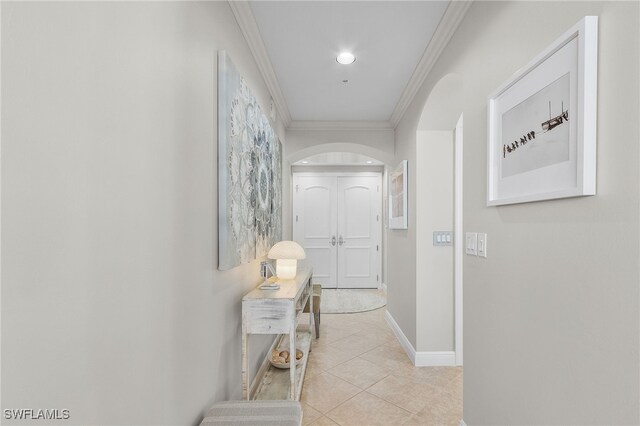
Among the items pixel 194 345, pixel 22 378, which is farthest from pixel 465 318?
pixel 22 378

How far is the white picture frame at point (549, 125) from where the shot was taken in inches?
36.6

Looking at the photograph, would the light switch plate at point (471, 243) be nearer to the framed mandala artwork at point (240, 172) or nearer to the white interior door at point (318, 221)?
the framed mandala artwork at point (240, 172)

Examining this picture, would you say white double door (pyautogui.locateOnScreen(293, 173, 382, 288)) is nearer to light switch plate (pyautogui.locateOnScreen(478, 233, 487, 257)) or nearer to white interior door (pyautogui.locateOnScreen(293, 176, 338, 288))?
white interior door (pyautogui.locateOnScreen(293, 176, 338, 288))

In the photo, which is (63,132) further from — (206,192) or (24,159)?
(206,192)

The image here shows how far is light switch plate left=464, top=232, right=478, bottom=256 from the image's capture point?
1.68m

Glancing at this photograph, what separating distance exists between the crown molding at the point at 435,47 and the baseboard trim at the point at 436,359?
7.86 ft

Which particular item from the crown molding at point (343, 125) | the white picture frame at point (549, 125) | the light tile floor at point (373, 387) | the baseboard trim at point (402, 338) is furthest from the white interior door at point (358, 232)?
the white picture frame at point (549, 125)

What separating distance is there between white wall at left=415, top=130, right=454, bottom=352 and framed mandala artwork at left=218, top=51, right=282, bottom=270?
1401 millimetres

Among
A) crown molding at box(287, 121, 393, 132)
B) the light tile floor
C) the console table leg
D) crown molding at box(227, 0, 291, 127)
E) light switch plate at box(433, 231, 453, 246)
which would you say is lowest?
the light tile floor

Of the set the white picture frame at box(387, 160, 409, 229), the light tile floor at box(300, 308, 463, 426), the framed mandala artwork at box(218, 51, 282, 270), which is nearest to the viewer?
the framed mandala artwork at box(218, 51, 282, 270)

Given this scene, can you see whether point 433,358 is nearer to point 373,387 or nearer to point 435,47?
point 373,387

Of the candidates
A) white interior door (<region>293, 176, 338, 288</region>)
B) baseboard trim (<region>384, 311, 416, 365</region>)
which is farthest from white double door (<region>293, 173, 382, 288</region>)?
baseboard trim (<region>384, 311, 416, 365</region>)

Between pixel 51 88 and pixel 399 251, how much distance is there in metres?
3.31

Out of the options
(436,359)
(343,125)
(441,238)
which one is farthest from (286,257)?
(343,125)
